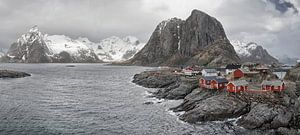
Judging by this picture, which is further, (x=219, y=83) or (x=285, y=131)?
(x=219, y=83)

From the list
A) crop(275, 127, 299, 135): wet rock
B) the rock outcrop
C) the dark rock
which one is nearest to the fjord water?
the dark rock

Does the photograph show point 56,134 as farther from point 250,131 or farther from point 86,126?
point 250,131

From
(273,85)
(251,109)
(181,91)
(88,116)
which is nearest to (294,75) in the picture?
(273,85)

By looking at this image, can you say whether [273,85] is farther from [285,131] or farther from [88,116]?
[88,116]

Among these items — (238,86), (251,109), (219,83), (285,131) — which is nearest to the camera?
(285,131)

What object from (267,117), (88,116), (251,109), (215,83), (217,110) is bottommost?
(88,116)

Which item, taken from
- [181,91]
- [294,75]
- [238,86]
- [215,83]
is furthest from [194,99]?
[294,75]

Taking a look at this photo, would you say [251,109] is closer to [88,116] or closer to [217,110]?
[217,110]

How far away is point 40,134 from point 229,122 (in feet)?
128

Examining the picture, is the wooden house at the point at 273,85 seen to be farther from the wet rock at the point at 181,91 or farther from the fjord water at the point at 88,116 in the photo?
the wet rock at the point at 181,91

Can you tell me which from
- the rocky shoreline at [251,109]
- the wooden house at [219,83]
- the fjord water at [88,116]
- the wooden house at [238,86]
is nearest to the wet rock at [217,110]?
the rocky shoreline at [251,109]

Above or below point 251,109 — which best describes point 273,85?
above

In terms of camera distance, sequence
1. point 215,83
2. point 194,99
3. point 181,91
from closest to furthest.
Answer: point 194,99 < point 215,83 < point 181,91

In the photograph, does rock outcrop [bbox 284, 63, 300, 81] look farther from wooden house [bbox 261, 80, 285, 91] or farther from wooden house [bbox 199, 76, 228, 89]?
wooden house [bbox 199, 76, 228, 89]
